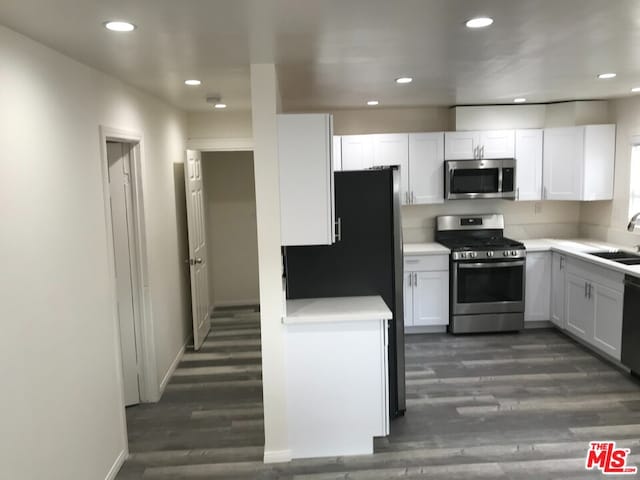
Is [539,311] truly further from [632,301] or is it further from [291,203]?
[291,203]

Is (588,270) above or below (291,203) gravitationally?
below

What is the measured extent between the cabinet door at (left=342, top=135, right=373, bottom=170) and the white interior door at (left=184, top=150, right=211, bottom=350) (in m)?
1.59

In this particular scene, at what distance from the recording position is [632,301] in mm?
4168

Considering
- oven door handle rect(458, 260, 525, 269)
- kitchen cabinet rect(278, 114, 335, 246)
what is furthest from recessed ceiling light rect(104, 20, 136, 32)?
oven door handle rect(458, 260, 525, 269)

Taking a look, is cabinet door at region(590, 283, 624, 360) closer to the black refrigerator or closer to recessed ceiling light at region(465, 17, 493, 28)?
the black refrigerator

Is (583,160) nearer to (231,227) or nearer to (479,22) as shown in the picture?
(479,22)

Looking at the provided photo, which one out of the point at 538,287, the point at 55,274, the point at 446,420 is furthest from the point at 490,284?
the point at 55,274

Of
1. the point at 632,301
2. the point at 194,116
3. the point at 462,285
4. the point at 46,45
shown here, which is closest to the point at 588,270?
the point at 632,301

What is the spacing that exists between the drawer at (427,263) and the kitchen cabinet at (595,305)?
1234 mm

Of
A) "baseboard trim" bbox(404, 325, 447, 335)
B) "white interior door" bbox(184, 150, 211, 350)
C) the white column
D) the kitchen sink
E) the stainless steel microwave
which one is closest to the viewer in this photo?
the white column

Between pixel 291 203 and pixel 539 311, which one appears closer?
pixel 291 203

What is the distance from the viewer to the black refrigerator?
11.6 feet

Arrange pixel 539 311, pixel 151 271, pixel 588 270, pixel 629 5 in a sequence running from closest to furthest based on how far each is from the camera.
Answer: pixel 629 5
pixel 151 271
pixel 588 270
pixel 539 311

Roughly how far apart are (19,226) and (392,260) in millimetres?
2285
